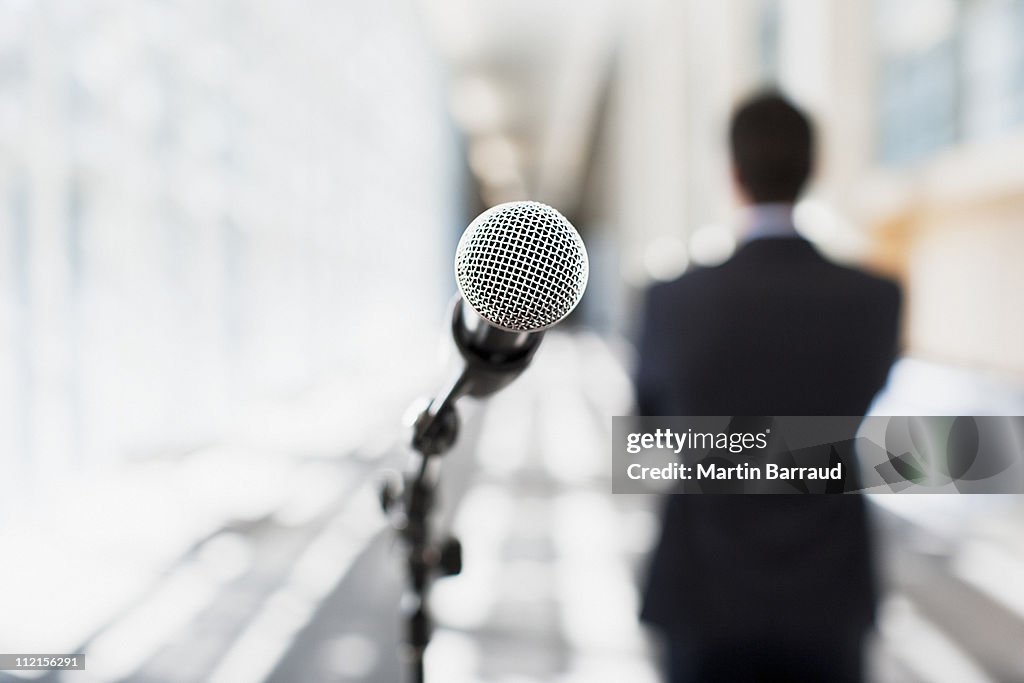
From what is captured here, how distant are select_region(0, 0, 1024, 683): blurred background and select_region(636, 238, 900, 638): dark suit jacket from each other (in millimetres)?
125

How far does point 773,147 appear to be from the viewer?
1196mm

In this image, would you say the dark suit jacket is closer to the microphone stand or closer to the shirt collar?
the shirt collar

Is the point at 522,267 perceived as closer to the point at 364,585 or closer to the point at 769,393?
the point at 769,393

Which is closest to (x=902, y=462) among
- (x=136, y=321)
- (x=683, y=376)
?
(x=683, y=376)

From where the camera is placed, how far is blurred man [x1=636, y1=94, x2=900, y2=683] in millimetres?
1144

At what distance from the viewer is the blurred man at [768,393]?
1.14 m

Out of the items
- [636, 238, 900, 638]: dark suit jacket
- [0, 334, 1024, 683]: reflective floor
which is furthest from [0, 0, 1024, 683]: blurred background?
[636, 238, 900, 638]: dark suit jacket

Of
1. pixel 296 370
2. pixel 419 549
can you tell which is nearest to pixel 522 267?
pixel 419 549

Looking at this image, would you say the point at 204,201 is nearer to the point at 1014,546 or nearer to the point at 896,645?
the point at 896,645

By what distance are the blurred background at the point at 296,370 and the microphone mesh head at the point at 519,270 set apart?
0.18 m

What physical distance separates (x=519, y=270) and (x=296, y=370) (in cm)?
492

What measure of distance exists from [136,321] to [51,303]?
585mm

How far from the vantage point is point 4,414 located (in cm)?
206

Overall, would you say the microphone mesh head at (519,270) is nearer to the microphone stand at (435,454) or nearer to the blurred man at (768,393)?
the microphone stand at (435,454)
